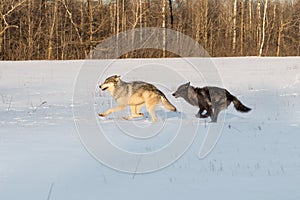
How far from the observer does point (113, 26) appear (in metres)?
30.5

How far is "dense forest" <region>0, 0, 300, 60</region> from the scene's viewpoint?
1038 inches

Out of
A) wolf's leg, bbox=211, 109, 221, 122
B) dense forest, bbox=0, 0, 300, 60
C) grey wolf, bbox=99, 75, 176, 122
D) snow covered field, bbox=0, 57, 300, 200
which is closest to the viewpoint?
snow covered field, bbox=0, 57, 300, 200

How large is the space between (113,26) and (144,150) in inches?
1026

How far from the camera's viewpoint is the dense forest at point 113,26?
86.5 feet

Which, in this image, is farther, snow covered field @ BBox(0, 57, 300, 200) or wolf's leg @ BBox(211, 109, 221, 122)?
wolf's leg @ BBox(211, 109, 221, 122)

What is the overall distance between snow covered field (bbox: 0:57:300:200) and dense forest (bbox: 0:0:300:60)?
14415 millimetres

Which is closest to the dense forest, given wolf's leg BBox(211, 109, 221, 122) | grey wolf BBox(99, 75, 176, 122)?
grey wolf BBox(99, 75, 176, 122)

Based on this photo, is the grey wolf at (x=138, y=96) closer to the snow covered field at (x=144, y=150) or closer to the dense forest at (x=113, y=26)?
the snow covered field at (x=144, y=150)

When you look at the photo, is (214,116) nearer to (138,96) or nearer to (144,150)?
(138,96)

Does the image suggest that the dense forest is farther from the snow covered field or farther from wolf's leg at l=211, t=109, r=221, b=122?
wolf's leg at l=211, t=109, r=221, b=122

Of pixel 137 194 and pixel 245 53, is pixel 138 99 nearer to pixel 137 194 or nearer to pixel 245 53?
pixel 137 194

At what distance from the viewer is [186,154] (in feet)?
16.6

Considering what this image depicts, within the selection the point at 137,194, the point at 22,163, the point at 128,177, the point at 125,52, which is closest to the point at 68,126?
the point at 22,163

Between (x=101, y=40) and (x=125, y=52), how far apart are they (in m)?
2.00
